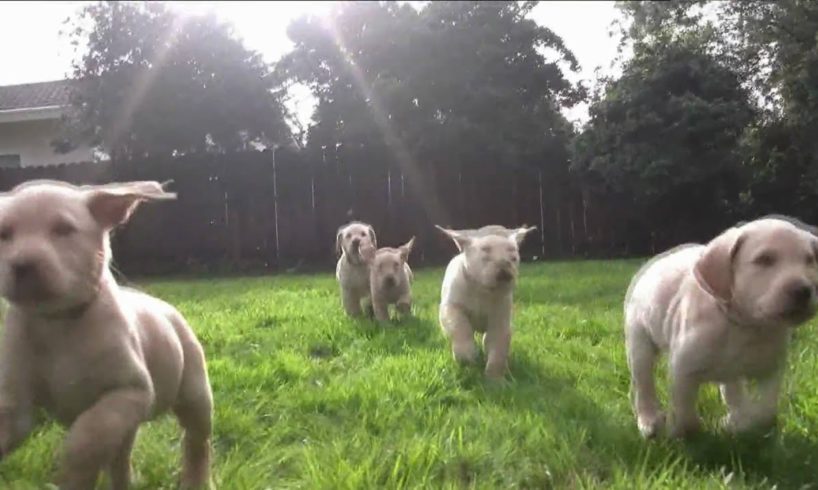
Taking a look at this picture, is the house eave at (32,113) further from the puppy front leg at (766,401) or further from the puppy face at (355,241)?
the puppy front leg at (766,401)

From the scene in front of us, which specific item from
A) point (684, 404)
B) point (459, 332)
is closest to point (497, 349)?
point (459, 332)

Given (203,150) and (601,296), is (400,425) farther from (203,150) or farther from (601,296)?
(203,150)

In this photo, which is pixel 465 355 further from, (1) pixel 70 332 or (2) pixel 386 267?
(1) pixel 70 332

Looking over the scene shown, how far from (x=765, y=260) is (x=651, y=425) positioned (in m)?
0.89

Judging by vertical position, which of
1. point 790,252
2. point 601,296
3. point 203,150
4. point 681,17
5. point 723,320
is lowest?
point 601,296

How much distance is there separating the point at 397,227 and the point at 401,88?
10.3ft

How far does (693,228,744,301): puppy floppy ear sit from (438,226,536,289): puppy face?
6.79ft

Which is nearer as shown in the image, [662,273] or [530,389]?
[662,273]

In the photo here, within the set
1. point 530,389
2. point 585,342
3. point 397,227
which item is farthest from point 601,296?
point 397,227

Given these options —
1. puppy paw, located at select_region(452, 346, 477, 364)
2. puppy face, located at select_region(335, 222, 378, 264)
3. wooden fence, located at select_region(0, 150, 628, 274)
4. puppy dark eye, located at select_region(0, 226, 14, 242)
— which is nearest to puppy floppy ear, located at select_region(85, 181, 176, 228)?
puppy dark eye, located at select_region(0, 226, 14, 242)

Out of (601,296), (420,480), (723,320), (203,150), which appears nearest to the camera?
(420,480)

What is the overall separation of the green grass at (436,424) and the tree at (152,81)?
1253cm

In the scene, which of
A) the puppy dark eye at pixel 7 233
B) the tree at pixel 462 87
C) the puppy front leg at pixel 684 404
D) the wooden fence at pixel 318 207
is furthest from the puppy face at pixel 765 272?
the tree at pixel 462 87

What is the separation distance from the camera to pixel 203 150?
62.2 feet
